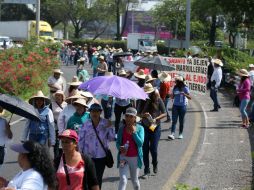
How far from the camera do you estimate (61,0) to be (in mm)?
85500

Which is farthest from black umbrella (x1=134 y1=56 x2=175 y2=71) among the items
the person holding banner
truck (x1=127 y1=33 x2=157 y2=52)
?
truck (x1=127 y1=33 x2=157 y2=52)

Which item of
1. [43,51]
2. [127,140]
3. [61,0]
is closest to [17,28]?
[61,0]

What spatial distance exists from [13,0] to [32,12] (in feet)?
180

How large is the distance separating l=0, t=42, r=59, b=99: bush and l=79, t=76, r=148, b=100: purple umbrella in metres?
11.3

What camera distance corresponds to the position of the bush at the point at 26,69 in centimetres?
2312

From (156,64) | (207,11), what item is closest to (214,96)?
(156,64)

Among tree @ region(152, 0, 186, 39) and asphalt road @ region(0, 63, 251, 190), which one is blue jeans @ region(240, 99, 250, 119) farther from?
tree @ region(152, 0, 186, 39)

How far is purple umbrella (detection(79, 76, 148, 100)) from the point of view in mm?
10148

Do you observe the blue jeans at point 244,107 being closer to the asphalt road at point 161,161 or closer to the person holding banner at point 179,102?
the asphalt road at point 161,161

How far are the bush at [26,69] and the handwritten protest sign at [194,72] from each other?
5542 millimetres

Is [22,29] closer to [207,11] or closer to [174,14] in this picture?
[174,14]

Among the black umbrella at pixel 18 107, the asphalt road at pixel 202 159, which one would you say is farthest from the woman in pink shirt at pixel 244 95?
the black umbrella at pixel 18 107

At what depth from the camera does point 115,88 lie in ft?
33.6

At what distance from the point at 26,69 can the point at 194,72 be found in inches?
256
